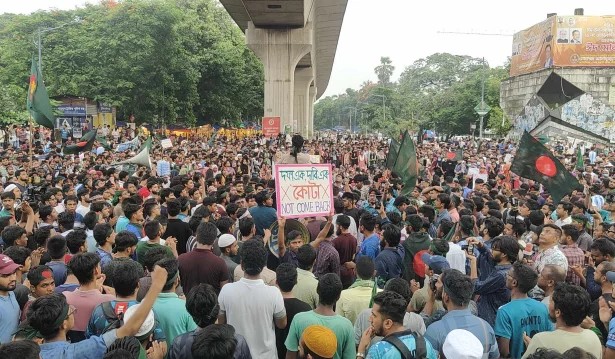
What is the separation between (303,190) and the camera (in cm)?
645

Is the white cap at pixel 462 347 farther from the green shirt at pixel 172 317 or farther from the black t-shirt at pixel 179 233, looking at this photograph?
the black t-shirt at pixel 179 233

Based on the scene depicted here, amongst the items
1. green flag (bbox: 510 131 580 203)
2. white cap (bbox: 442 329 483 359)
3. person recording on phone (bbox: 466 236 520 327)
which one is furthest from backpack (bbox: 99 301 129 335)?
green flag (bbox: 510 131 580 203)

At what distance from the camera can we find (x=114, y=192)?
10094 millimetres

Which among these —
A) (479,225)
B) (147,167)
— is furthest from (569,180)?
(147,167)

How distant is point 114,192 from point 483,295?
23.1ft

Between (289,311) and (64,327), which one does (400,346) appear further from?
(64,327)

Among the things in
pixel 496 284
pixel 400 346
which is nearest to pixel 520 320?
pixel 496 284

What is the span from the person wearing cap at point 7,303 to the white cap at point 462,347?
3.09 meters

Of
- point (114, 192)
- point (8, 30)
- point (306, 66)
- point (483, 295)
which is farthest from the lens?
point (306, 66)

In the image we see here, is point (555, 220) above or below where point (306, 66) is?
below

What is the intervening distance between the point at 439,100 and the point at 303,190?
6549 cm

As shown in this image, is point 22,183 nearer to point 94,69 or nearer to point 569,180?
point 569,180

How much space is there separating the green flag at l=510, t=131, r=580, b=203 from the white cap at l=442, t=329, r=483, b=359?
20.1ft

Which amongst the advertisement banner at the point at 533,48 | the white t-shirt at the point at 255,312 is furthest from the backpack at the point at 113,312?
the advertisement banner at the point at 533,48
